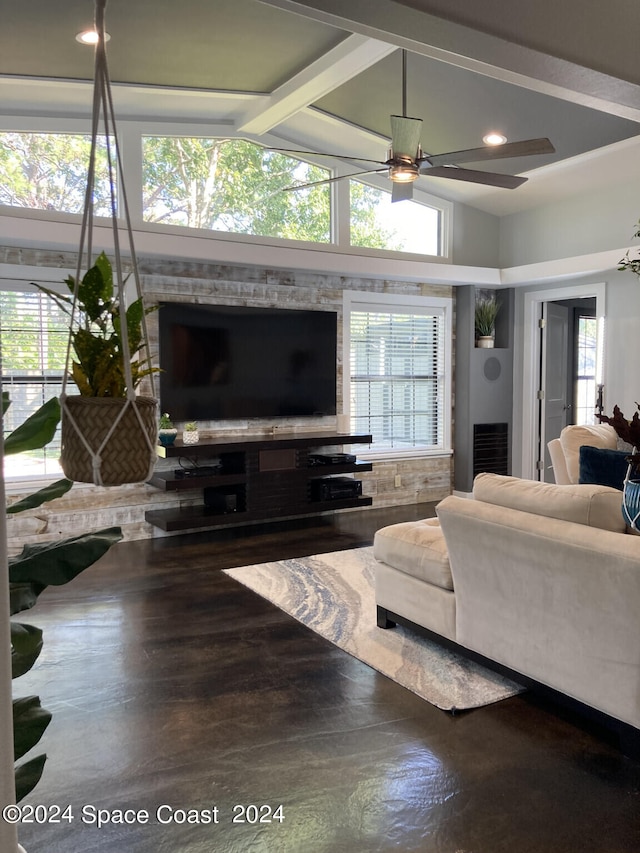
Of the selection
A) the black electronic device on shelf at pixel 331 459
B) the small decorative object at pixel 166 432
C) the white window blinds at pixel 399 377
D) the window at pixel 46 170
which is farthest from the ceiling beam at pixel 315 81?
the black electronic device on shelf at pixel 331 459

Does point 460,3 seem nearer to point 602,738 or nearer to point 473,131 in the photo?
point 602,738

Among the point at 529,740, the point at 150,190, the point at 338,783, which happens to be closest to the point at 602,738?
the point at 529,740

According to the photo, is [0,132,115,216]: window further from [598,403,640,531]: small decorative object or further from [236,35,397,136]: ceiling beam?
[598,403,640,531]: small decorative object

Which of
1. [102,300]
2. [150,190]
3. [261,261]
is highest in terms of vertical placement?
Answer: [150,190]

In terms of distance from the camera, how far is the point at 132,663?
11.1 ft

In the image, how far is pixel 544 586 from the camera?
109 inches

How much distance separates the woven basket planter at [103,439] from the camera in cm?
130

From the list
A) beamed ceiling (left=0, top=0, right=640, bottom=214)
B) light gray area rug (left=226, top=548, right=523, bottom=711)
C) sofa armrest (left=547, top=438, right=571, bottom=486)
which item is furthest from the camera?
sofa armrest (left=547, top=438, right=571, bottom=486)

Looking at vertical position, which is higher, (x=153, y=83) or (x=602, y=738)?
(x=153, y=83)

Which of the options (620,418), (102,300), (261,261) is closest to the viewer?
(102,300)

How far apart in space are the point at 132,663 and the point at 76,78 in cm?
368

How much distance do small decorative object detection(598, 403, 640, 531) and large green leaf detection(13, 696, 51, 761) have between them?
182cm

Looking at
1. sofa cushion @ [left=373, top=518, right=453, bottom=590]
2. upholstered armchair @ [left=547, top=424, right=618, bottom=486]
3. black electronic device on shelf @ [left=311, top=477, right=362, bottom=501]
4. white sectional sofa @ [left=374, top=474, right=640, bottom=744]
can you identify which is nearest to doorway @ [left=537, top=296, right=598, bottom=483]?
upholstered armchair @ [left=547, top=424, right=618, bottom=486]

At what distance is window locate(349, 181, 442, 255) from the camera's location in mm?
6930
